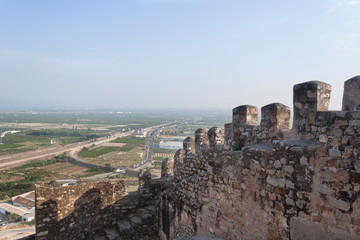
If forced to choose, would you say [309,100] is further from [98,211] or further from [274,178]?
Answer: [98,211]

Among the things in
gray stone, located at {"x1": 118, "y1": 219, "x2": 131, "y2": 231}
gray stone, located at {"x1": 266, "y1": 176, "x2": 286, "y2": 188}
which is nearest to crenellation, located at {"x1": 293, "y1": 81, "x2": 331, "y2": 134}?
gray stone, located at {"x1": 266, "y1": 176, "x2": 286, "y2": 188}

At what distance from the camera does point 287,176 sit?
9.82 feet

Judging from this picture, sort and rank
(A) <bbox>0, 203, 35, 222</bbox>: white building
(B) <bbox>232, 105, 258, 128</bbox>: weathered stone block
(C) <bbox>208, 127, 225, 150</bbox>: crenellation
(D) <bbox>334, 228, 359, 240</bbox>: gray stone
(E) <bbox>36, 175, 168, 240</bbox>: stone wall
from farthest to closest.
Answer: (A) <bbox>0, 203, 35, 222</bbox>: white building < (E) <bbox>36, 175, 168, 240</bbox>: stone wall < (C) <bbox>208, 127, 225, 150</bbox>: crenellation < (B) <bbox>232, 105, 258, 128</bbox>: weathered stone block < (D) <bbox>334, 228, 359, 240</bbox>: gray stone

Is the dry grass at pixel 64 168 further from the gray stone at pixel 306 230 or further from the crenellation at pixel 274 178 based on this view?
the gray stone at pixel 306 230

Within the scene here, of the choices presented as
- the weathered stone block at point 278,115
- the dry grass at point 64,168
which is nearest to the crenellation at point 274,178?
the weathered stone block at point 278,115

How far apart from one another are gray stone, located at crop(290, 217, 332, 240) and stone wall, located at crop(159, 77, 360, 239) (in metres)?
0.01

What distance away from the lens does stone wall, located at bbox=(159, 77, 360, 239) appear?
8.20 ft

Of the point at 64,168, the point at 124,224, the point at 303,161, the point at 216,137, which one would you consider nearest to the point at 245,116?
the point at 216,137

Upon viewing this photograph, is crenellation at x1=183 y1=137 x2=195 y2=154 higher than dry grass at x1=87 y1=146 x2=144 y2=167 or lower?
higher

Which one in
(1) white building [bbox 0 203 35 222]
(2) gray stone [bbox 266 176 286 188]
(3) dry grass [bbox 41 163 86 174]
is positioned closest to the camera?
(2) gray stone [bbox 266 176 286 188]

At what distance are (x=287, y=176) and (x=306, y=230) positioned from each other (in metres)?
0.66

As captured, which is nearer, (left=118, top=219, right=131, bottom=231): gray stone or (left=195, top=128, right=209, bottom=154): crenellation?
(left=195, top=128, right=209, bottom=154): crenellation

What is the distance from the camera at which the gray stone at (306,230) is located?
2.69 m

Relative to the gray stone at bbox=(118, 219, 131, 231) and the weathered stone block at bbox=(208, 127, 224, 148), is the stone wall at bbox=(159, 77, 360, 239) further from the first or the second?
the gray stone at bbox=(118, 219, 131, 231)
